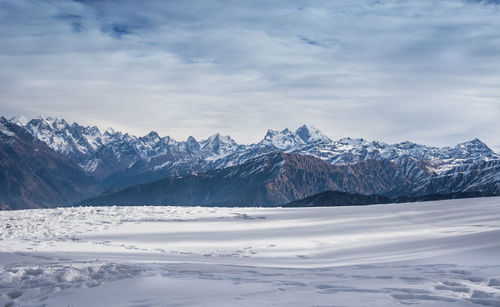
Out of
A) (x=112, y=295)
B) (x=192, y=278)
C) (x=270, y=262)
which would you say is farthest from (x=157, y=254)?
(x=112, y=295)

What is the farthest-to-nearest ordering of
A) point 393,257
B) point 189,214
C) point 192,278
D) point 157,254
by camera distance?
point 189,214, point 157,254, point 393,257, point 192,278

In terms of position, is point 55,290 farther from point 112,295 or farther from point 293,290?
point 293,290

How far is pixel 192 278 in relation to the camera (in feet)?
41.4

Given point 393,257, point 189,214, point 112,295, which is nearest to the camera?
point 112,295

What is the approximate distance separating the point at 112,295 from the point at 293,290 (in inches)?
175

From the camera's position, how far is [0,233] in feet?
75.3

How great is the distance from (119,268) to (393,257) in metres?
9.90

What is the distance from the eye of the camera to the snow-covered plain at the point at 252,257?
10328 millimetres

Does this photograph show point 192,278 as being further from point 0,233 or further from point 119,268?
point 0,233

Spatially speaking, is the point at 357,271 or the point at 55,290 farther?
the point at 357,271

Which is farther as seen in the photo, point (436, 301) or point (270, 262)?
point (270, 262)

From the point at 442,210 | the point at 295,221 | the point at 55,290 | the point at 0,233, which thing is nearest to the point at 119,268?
the point at 55,290

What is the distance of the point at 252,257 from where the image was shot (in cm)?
1856

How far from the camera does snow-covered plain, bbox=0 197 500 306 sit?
10328 millimetres
